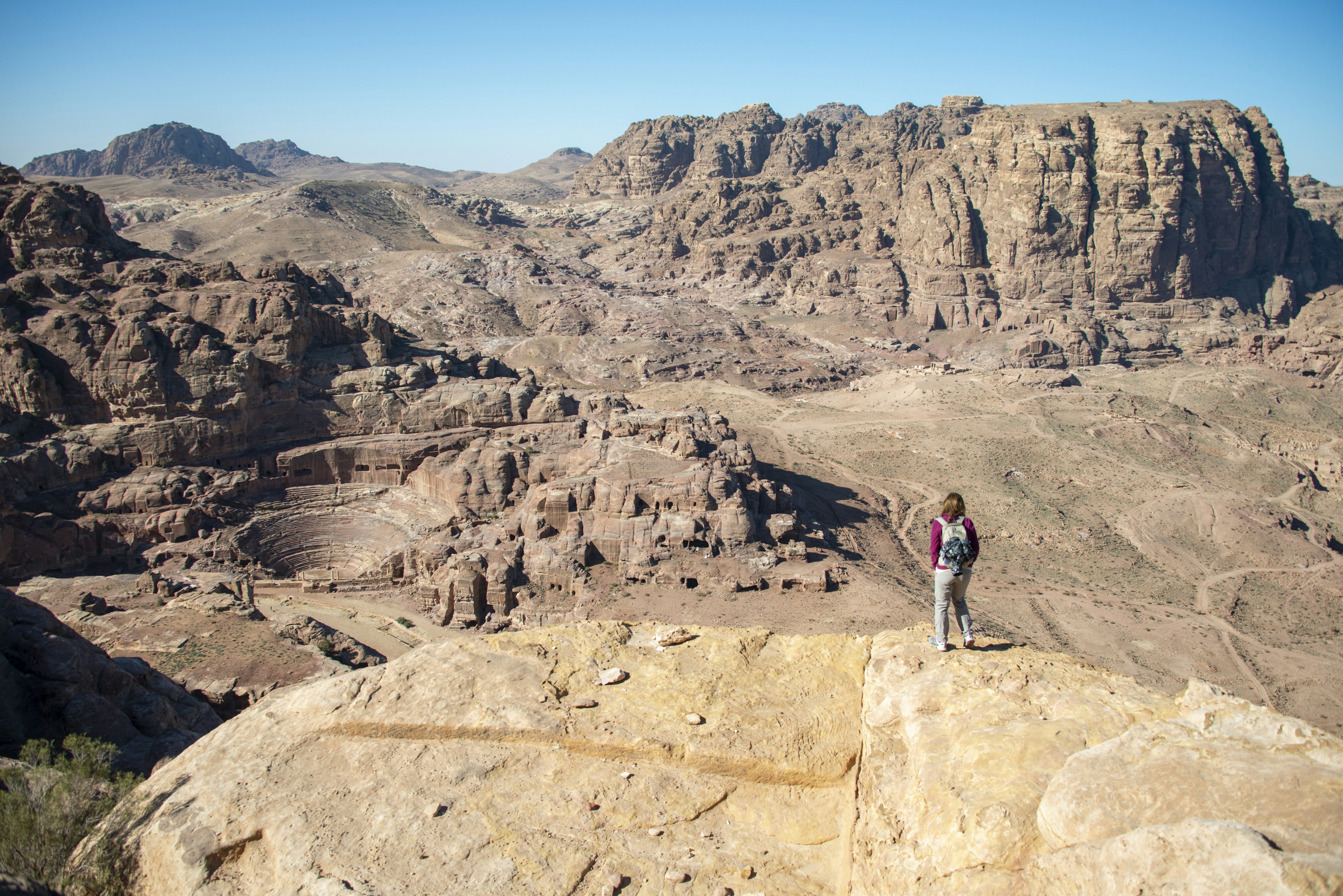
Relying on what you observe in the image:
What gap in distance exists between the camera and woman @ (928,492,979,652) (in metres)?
12.7

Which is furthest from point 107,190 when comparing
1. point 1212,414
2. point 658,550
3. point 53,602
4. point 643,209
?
point 1212,414

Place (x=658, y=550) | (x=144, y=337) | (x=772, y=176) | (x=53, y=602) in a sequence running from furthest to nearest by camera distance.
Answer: (x=772, y=176), (x=144, y=337), (x=658, y=550), (x=53, y=602)

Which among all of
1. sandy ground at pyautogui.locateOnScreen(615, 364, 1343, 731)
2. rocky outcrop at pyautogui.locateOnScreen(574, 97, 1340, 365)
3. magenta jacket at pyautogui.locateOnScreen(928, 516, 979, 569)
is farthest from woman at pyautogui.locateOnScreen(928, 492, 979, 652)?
rocky outcrop at pyautogui.locateOnScreen(574, 97, 1340, 365)

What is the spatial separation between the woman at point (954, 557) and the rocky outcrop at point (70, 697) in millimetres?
21490

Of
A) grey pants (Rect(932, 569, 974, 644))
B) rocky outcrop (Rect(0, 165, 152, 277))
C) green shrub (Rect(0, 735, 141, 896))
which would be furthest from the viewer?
rocky outcrop (Rect(0, 165, 152, 277))

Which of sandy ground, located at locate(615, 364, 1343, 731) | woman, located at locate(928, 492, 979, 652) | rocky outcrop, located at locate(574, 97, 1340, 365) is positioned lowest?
sandy ground, located at locate(615, 364, 1343, 731)

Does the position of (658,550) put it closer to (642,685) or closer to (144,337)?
(642,685)

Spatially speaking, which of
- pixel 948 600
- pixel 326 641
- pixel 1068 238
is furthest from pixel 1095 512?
pixel 1068 238

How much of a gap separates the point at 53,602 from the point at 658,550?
29.4 m

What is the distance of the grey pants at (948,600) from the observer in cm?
1219

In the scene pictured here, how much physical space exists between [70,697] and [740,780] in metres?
22.0

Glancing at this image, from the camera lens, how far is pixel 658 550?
143ft

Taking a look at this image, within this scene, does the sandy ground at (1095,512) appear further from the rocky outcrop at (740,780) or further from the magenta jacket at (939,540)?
the rocky outcrop at (740,780)

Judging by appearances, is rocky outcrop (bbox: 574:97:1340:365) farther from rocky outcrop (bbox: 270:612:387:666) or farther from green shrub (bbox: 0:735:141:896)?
green shrub (bbox: 0:735:141:896)
